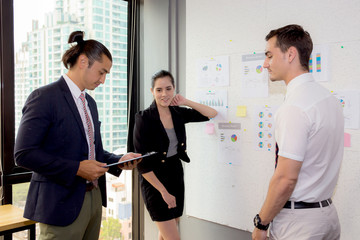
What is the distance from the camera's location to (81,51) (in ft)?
5.07

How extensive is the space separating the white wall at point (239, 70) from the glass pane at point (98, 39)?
719 mm

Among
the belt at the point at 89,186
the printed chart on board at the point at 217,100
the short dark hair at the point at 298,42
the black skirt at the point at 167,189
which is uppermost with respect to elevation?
the short dark hair at the point at 298,42

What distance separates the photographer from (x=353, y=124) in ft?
5.95

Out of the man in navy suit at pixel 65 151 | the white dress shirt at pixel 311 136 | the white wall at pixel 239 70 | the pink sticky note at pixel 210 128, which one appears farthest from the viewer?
the pink sticky note at pixel 210 128

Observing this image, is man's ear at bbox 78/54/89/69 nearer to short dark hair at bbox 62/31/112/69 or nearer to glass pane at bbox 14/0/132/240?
short dark hair at bbox 62/31/112/69

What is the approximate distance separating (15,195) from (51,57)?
111cm

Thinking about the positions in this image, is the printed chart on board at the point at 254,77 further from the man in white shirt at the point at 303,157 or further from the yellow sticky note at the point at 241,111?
the man in white shirt at the point at 303,157

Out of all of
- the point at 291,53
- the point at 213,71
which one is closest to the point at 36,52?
the point at 213,71

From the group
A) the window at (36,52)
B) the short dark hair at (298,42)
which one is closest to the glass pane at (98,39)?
the window at (36,52)

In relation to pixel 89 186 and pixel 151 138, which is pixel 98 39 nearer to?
pixel 151 138

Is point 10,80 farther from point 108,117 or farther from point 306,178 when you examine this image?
point 306,178

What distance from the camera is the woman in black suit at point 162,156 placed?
6.94 feet

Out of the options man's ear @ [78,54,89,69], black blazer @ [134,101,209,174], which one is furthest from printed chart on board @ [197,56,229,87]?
man's ear @ [78,54,89,69]

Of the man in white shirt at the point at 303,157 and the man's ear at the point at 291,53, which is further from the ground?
the man's ear at the point at 291,53
